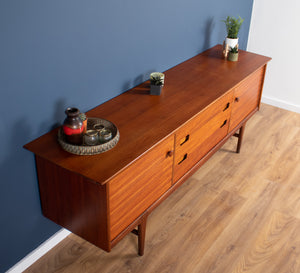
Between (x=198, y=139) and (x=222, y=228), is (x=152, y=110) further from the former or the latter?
(x=222, y=228)

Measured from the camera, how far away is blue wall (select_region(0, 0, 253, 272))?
1.75m

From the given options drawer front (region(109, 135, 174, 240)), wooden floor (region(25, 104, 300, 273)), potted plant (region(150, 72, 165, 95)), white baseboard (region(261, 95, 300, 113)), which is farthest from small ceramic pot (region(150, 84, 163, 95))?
white baseboard (region(261, 95, 300, 113))

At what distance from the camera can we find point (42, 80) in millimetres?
1891

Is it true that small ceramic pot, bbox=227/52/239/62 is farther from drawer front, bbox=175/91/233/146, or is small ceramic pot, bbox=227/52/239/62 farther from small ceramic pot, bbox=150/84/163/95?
small ceramic pot, bbox=150/84/163/95

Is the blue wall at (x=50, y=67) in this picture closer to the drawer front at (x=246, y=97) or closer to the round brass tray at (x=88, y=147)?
the round brass tray at (x=88, y=147)

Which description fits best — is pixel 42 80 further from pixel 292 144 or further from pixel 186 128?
pixel 292 144

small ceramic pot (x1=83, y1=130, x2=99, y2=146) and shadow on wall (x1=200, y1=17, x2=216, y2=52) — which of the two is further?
shadow on wall (x1=200, y1=17, x2=216, y2=52)

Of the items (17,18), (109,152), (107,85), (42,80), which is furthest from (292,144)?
(17,18)

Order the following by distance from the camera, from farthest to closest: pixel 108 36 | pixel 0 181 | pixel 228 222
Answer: pixel 228 222 → pixel 108 36 → pixel 0 181

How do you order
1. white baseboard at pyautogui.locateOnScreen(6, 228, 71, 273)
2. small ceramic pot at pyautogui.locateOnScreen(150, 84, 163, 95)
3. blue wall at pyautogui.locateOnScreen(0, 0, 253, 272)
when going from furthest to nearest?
small ceramic pot at pyautogui.locateOnScreen(150, 84, 163, 95) → white baseboard at pyautogui.locateOnScreen(6, 228, 71, 273) → blue wall at pyautogui.locateOnScreen(0, 0, 253, 272)

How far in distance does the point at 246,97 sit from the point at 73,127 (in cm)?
152

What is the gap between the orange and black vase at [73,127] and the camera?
1854 mm

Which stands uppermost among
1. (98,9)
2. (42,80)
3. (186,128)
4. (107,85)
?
(98,9)

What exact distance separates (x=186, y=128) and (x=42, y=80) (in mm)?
821
